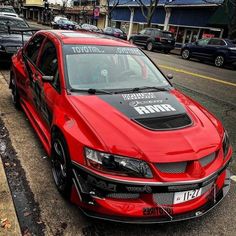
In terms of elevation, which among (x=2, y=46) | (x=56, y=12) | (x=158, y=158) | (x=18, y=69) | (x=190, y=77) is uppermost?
(x=158, y=158)

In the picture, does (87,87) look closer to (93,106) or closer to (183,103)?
(93,106)

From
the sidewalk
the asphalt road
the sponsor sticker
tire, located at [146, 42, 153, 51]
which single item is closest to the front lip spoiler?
the asphalt road

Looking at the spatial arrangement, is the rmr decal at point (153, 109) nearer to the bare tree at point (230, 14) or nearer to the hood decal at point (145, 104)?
the hood decal at point (145, 104)

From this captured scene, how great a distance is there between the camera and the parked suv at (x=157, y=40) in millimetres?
24828

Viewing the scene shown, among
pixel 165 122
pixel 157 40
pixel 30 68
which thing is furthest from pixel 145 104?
pixel 157 40

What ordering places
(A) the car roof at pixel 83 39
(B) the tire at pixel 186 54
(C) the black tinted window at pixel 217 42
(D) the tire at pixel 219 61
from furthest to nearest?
(B) the tire at pixel 186 54 → (C) the black tinted window at pixel 217 42 → (D) the tire at pixel 219 61 → (A) the car roof at pixel 83 39

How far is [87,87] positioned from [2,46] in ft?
22.9

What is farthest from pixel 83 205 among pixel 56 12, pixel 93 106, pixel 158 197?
pixel 56 12

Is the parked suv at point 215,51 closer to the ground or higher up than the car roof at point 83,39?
closer to the ground

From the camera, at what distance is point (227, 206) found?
3.75 metres

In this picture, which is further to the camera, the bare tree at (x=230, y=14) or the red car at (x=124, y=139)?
the bare tree at (x=230, y=14)

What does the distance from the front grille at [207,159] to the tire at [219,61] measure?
654 inches

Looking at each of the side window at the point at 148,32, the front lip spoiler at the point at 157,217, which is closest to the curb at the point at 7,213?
the front lip spoiler at the point at 157,217

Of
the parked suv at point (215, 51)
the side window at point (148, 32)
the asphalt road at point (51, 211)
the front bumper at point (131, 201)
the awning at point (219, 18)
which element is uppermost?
the front bumper at point (131, 201)
